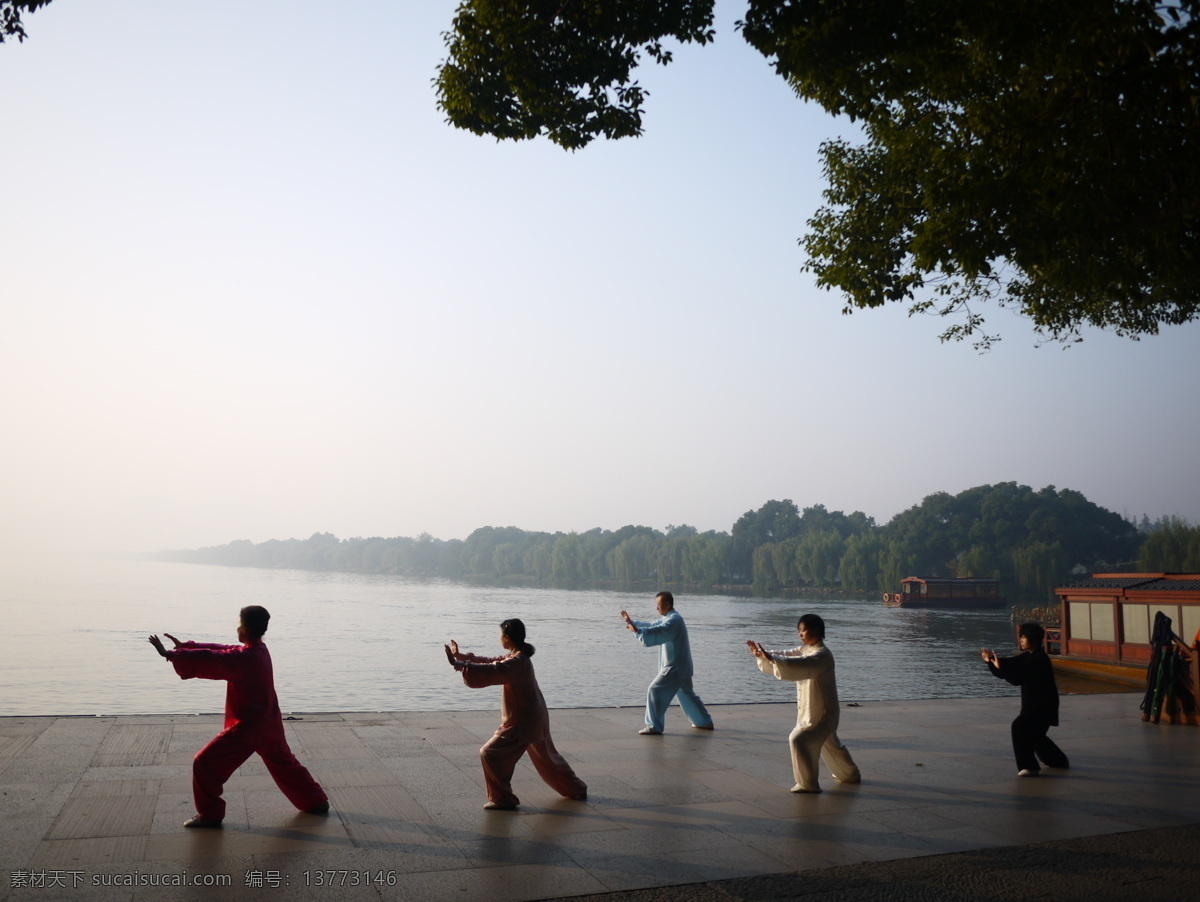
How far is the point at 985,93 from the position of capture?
977cm

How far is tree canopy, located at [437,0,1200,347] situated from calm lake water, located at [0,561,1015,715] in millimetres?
14844

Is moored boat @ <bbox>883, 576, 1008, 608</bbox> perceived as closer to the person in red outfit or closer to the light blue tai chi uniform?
the light blue tai chi uniform

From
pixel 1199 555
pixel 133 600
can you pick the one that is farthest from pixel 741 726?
pixel 133 600

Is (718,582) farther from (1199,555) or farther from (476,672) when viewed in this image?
(476,672)

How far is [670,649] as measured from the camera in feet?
35.6

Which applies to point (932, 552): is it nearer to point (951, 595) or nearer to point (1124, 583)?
point (951, 595)

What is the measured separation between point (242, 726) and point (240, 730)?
3 centimetres

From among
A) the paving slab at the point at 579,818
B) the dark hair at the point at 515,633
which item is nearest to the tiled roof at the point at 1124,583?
the paving slab at the point at 579,818

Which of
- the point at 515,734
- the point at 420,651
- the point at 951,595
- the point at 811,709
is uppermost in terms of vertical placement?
the point at 811,709

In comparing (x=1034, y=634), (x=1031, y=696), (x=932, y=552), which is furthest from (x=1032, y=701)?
(x=932, y=552)

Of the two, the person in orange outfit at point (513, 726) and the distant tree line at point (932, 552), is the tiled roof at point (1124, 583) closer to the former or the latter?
the person in orange outfit at point (513, 726)

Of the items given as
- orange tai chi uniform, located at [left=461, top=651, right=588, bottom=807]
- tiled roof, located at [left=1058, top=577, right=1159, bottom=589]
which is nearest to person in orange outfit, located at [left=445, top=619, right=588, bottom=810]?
orange tai chi uniform, located at [left=461, top=651, right=588, bottom=807]

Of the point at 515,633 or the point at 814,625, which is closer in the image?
the point at 515,633

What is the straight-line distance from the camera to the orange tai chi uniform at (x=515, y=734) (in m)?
6.96
